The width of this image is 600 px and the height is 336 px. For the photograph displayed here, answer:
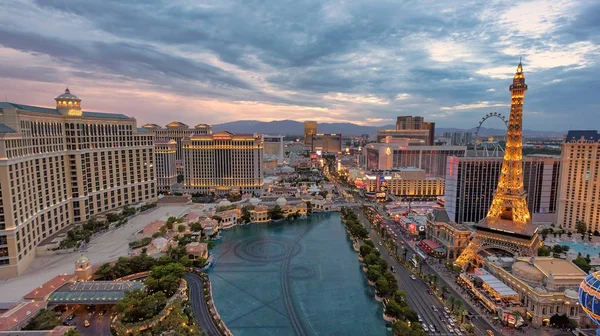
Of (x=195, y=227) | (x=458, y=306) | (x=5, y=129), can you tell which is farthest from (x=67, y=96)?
(x=458, y=306)

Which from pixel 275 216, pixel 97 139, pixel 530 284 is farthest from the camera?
pixel 275 216

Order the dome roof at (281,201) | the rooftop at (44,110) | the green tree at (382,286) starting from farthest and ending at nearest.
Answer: the dome roof at (281,201)
the rooftop at (44,110)
the green tree at (382,286)

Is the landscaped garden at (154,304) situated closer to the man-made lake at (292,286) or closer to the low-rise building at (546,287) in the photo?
the man-made lake at (292,286)

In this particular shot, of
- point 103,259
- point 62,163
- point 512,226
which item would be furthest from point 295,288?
point 62,163

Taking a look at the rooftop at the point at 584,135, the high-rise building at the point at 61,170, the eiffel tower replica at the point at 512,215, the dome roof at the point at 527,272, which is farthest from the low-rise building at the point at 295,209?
the rooftop at the point at 584,135

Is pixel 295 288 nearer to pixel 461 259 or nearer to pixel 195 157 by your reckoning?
pixel 461 259

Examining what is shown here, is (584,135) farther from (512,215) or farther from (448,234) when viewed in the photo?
(448,234)
